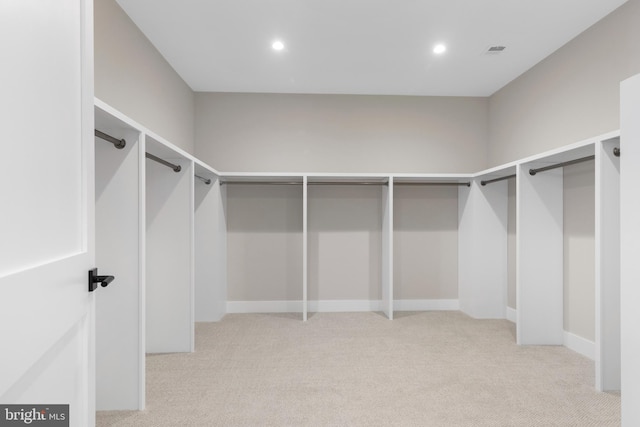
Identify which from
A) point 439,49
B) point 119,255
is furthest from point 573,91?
point 119,255

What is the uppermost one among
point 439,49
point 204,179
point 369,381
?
point 439,49

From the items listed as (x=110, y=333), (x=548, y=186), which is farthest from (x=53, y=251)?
(x=548, y=186)

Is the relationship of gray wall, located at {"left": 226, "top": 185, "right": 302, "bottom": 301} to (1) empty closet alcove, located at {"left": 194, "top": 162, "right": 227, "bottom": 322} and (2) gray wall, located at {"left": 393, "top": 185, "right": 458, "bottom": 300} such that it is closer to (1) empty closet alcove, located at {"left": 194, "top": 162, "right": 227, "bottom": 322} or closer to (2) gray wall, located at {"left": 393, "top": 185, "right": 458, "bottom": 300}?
(1) empty closet alcove, located at {"left": 194, "top": 162, "right": 227, "bottom": 322}

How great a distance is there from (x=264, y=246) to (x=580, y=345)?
3112 millimetres

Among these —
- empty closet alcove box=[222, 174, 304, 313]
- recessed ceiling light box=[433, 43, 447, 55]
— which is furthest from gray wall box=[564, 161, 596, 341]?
empty closet alcove box=[222, 174, 304, 313]

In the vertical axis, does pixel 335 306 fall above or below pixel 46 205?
below

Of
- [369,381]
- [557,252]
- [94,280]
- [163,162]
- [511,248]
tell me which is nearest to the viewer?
[94,280]

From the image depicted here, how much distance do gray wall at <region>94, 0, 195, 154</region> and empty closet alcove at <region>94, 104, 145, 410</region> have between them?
0.60m

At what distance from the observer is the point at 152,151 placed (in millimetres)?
2535

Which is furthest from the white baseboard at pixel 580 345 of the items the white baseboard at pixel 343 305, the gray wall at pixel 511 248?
the white baseboard at pixel 343 305

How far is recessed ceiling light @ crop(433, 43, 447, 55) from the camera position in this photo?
3.03 m

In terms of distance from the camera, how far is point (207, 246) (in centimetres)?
365

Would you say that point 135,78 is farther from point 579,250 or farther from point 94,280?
point 579,250

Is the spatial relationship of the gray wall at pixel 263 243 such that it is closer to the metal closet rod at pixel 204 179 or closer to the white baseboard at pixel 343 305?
the white baseboard at pixel 343 305
